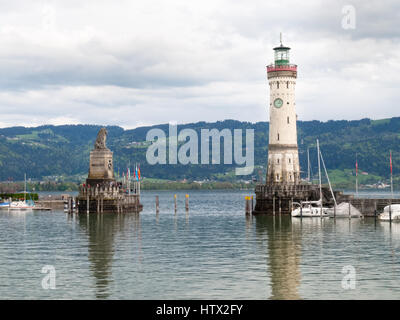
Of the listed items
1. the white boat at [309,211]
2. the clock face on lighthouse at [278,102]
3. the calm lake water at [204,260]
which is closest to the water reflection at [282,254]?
the calm lake water at [204,260]

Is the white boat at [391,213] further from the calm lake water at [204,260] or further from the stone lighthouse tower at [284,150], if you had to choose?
the stone lighthouse tower at [284,150]

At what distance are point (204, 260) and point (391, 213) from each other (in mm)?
43224

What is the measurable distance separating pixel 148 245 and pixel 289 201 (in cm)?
3985

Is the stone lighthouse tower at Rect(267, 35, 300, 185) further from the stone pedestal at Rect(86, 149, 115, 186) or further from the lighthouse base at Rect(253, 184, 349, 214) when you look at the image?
the stone pedestal at Rect(86, 149, 115, 186)

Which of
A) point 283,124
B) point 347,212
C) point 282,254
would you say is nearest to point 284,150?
point 283,124

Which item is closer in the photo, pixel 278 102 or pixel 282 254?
pixel 282 254

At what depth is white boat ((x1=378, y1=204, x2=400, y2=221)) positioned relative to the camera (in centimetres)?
9062

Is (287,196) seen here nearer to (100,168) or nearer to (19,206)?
(100,168)

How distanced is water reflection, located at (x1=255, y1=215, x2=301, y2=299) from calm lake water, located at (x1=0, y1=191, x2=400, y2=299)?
0.25ft

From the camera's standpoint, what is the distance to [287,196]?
10288 cm

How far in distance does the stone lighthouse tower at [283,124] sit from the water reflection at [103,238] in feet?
77.8

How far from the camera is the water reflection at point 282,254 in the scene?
1689 inches

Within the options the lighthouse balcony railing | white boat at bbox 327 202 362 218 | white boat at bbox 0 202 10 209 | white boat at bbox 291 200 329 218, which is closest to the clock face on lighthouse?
the lighthouse balcony railing
